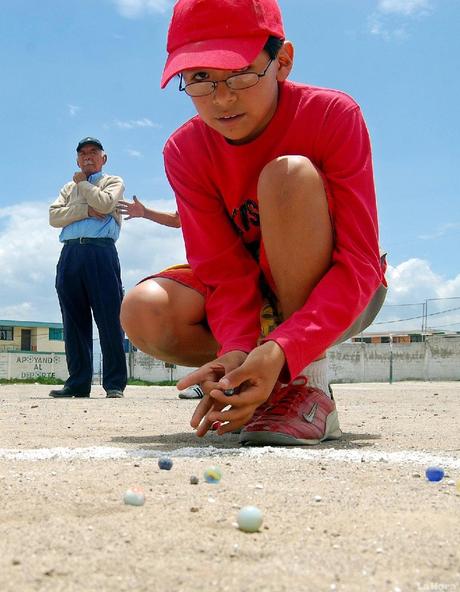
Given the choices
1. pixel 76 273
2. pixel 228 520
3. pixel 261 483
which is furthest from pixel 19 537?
pixel 76 273

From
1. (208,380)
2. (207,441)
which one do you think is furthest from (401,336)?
(208,380)

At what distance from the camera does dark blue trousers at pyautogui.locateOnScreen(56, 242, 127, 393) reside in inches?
213

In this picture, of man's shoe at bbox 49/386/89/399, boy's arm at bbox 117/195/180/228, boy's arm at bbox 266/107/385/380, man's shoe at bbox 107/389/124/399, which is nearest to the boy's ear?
boy's arm at bbox 266/107/385/380

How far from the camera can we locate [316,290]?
7.47ft

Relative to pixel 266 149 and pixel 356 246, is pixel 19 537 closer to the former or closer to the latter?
pixel 356 246

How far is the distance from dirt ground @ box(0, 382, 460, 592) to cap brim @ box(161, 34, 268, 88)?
3.46 feet

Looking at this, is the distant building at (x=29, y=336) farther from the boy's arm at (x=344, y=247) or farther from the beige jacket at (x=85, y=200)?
the boy's arm at (x=344, y=247)

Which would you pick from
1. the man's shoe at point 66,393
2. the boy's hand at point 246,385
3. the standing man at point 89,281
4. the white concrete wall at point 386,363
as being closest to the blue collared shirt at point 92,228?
the standing man at point 89,281

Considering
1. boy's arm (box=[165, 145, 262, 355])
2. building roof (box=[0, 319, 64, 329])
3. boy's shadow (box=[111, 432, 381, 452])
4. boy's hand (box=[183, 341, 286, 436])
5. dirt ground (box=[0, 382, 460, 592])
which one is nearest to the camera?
dirt ground (box=[0, 382, 460, 592])

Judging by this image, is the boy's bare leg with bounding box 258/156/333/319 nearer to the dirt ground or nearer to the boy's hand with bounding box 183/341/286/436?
the boy's hand with bounding box 183/341/286/436

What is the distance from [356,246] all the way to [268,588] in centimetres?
149

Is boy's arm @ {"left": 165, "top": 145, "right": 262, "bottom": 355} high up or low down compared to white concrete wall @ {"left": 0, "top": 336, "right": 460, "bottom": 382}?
up

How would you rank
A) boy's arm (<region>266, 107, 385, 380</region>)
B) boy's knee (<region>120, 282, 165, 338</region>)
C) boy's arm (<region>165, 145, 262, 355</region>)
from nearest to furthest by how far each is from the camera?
boy's arm (<region>266, 107, 385, 380</region>) < boy's arm (<region>165, 145, 262, 355</region>) < boy's knee (<region>120, 282, 165, 338</region>)

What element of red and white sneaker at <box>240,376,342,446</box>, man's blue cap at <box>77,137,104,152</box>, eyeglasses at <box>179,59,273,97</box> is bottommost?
red and white sneaker at <box>240,376,342,446</box>
